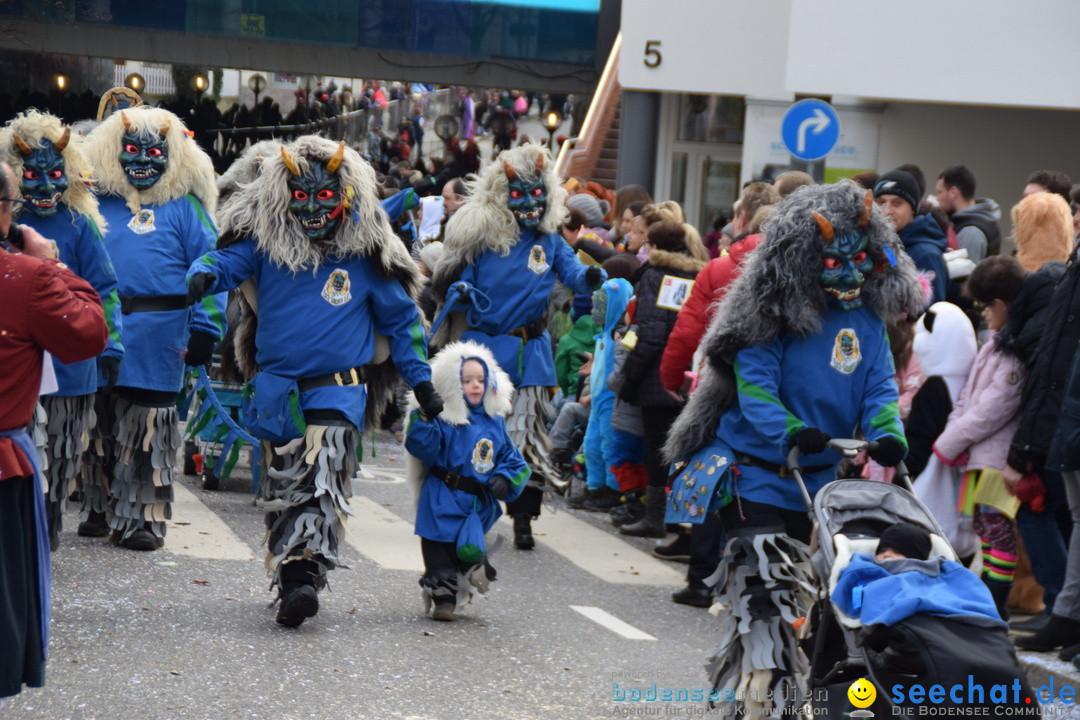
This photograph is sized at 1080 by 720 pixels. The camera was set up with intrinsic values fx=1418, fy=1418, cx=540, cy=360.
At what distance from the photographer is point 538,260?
8.68 m

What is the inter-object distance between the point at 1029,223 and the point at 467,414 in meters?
3.00

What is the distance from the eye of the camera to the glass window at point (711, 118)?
69.9ft

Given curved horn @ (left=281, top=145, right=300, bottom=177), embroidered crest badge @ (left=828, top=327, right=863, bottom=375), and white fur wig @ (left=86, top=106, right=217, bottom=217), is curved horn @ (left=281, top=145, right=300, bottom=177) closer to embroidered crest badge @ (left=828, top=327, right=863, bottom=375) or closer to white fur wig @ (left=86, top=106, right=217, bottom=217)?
white fur wig @ (left=86, top=106, right=217, bottom=217)

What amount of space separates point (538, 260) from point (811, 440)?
13.1 feet

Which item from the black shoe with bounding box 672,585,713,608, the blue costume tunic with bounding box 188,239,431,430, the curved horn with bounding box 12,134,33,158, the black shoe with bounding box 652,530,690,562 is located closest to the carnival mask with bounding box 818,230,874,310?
the blue costume tunic with bounding box 188,239,431,430

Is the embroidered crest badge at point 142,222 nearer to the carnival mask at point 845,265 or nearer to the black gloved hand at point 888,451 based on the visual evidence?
the carnival mask at point 845,265

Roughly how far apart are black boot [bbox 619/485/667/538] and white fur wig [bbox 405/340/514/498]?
2256 mm

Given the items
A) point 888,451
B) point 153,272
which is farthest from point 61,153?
point 888,451

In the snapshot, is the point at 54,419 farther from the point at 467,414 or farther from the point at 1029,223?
the point at 1029,223

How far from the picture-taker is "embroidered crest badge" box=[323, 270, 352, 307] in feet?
20.8

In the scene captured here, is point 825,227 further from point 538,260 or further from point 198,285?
point 538,260

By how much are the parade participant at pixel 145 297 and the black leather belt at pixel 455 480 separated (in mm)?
1696

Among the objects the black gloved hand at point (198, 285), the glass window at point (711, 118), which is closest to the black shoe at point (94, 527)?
the black gloved hand at point (198, 285)

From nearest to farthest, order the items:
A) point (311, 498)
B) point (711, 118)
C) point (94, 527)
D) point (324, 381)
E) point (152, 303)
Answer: point (311, 498) → point (324, 381) → point (152, 303) → point (94, 527) → point (711, 118)
